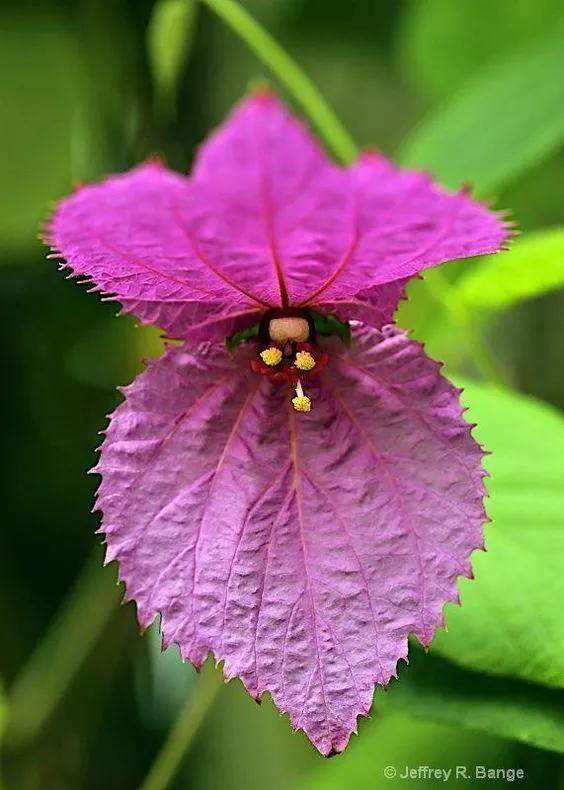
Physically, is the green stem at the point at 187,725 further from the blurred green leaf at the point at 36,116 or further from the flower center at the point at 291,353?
the blurred green leaf at the point at 36,116

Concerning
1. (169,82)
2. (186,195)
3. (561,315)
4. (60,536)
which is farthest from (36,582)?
(186,195)

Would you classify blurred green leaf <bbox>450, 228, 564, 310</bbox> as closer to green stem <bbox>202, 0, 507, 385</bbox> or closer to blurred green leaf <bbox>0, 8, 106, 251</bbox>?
green stem <bbox>202, 0, 507, 385</bbox>

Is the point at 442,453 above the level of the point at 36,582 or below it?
above

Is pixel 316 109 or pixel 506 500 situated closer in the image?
pixel 506 500

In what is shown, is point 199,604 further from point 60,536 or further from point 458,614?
point 60,536

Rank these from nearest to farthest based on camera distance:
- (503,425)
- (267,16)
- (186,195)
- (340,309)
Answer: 1. (186,195)
2. (340,309)
3. (503,425)
4. (267,16)

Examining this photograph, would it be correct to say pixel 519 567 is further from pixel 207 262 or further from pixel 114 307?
pixel 114 307

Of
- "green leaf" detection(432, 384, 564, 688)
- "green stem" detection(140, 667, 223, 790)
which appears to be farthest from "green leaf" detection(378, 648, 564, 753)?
"green stem" detection(140, 667, 223, 790)

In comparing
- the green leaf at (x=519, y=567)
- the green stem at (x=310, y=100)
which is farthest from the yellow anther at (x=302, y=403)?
the green stem at (x=310, y=100)
